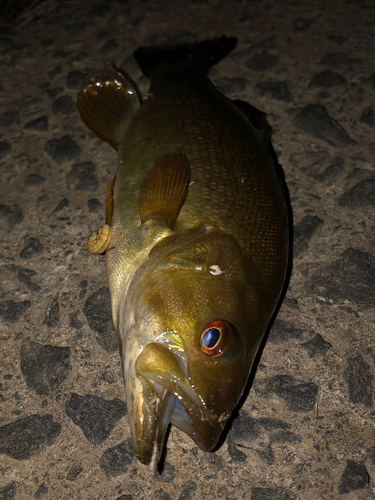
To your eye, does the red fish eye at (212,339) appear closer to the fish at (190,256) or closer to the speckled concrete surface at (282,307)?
the fish at (190,256)

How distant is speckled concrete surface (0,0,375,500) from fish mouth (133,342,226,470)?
501 mm

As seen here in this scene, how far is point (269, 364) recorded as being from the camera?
9.21ft

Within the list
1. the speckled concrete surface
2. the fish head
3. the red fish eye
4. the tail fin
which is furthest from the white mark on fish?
the tail fin

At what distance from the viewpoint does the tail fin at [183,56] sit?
3.68 metres

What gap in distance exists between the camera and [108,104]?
3354mm

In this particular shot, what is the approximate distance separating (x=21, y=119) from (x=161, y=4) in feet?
6.68

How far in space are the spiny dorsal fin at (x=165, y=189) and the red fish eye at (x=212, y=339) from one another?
0.61 m

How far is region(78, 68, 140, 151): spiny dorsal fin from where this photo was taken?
3.35 m

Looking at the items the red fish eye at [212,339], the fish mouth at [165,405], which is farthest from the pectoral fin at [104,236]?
the red fish eye at [212,339]

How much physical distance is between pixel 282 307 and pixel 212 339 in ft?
3.53

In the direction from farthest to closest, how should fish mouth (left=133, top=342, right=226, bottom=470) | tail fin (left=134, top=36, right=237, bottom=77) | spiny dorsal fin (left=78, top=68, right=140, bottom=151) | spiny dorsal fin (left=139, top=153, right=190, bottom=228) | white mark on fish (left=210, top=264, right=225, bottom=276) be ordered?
tail fin (left=134, top=36, right=237, bottom=77), spiny dorsal fin (left=78, top=68, right=140, bottom=151), spiny dorsal fin (left=139, top=153, right=190, bottom=228), white mark on fish (left=210, top=264, right=225, bottom=276), fish mouth (left=133, top=342, right=226, bottom=470)

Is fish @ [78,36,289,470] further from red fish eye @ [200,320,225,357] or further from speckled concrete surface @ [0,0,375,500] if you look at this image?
speckled concrete surface @ [0,0,375,500]

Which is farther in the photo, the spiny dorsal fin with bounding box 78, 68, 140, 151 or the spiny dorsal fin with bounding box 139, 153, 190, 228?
the spiny dorsal fin with bounding box 78, 68, 140, 151

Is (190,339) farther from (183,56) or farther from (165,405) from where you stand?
(183,56)
